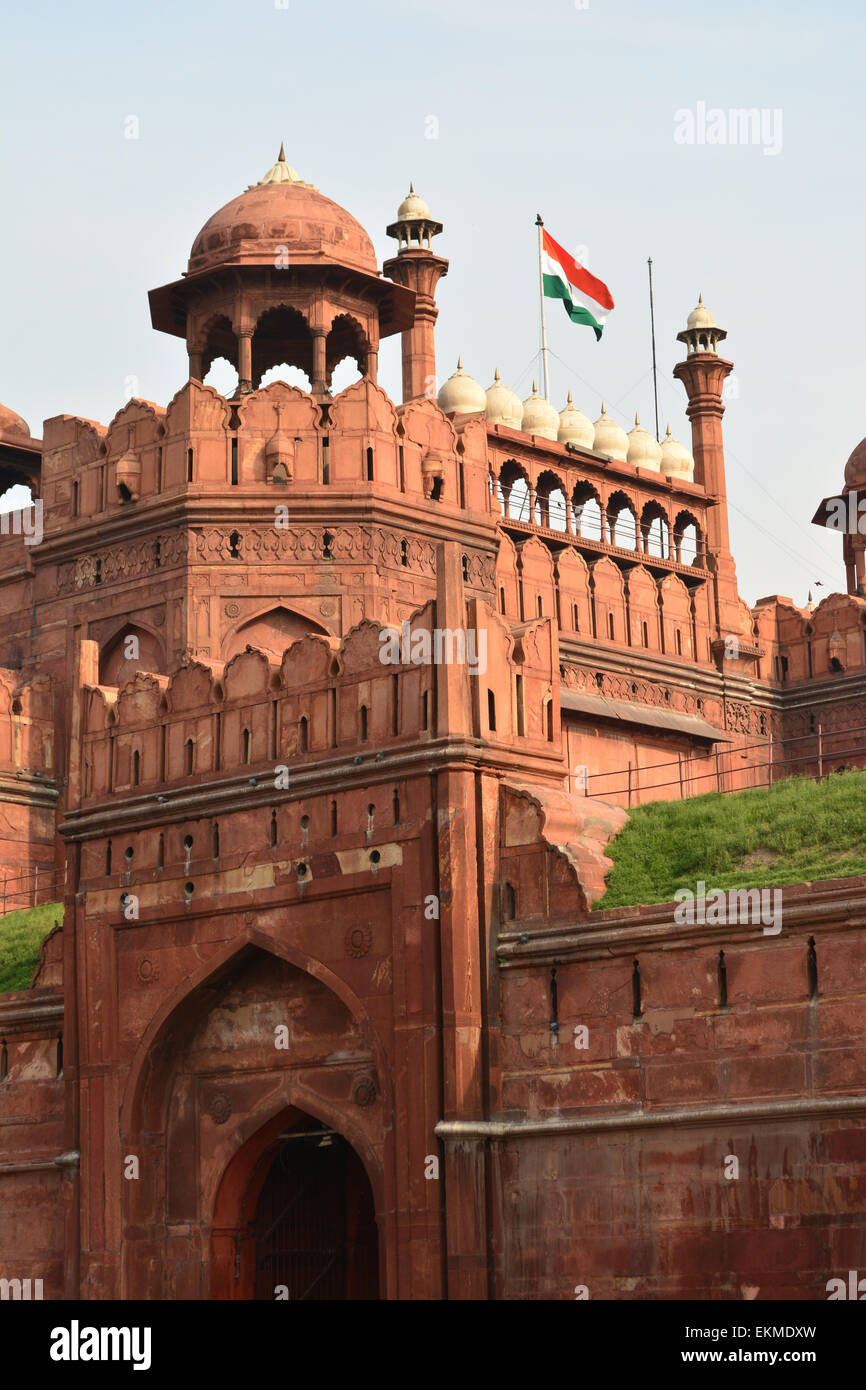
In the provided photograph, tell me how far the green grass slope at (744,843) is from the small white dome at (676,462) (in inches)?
597

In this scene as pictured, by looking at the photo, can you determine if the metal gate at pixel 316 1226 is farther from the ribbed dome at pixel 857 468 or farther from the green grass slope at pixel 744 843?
the ribbed dome at pixel 857 468

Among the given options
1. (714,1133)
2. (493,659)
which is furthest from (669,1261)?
(493,659)

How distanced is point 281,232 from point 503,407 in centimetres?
614

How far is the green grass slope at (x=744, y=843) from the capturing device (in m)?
17.1

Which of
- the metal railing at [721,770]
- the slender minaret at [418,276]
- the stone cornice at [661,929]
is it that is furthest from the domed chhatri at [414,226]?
the stone cornice at [661,929]

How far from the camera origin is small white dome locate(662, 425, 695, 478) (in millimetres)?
33562

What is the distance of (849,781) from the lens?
18.5 meters

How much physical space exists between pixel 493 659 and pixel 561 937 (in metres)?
2.38

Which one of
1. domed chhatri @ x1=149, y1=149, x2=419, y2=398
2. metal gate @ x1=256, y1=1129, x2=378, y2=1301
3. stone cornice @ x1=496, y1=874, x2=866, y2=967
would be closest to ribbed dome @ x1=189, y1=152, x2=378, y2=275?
domed chhatri @ x1=149, y1=149, x2=419, y2=398

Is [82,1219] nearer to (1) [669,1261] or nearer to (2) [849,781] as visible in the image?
(1) [669,1261]

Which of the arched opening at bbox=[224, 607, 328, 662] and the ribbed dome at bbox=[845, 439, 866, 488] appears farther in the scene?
the ribbed dome at bbox=[845, 439, 866, 488]

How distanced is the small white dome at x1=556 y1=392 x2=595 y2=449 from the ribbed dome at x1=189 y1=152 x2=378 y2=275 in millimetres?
6001

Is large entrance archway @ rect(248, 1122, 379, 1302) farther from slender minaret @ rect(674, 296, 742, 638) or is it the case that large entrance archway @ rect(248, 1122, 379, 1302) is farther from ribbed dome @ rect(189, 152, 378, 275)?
slender minaret @ rect(674, 296, 742, 638)

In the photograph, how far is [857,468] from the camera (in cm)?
3291
